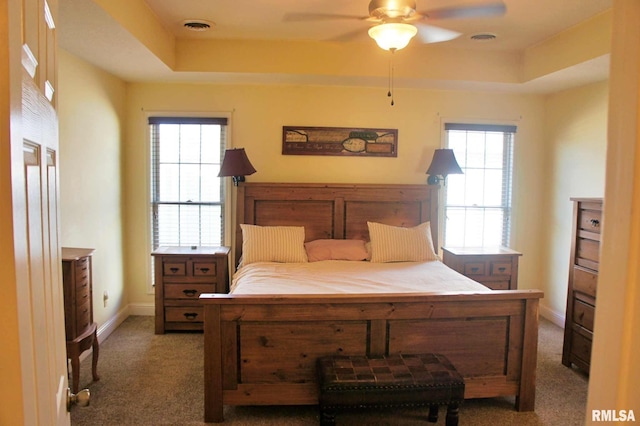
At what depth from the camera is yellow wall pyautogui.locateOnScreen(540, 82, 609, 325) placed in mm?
3730

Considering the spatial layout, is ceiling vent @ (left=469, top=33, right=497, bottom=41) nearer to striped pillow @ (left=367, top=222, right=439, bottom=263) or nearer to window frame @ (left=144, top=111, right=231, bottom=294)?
striped pillow @ (left=367, top=222, right=439, bottom=263)

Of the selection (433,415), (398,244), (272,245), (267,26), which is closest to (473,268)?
(398,244)

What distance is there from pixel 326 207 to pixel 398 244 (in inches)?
32.2

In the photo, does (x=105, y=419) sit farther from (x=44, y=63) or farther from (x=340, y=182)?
(x=340, y=182)

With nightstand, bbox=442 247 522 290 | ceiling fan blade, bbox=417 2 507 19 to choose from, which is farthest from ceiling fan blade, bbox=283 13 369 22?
nightstand, bbox=442 247 522 290

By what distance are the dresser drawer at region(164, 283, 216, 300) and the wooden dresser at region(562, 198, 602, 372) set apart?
304 cm

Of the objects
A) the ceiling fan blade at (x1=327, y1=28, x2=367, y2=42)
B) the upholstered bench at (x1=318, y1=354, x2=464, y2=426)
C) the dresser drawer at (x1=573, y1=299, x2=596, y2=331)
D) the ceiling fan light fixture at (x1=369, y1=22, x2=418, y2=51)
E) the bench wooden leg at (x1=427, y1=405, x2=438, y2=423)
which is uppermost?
the ceiling fan blade at (x1=327, y1=28, x2=367, y2=42)

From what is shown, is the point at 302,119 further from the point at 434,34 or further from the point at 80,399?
the point at 80,399

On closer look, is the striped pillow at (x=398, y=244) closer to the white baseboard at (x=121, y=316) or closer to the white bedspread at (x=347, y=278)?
the white bedspread at (x=347, y=278)

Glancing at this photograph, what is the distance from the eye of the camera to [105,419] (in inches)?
97.3

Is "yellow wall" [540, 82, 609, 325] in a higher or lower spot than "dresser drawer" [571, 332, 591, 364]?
higher

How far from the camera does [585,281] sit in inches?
121

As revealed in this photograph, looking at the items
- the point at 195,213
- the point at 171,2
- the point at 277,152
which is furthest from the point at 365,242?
the point at 171,2

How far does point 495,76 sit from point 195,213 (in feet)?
10.7
